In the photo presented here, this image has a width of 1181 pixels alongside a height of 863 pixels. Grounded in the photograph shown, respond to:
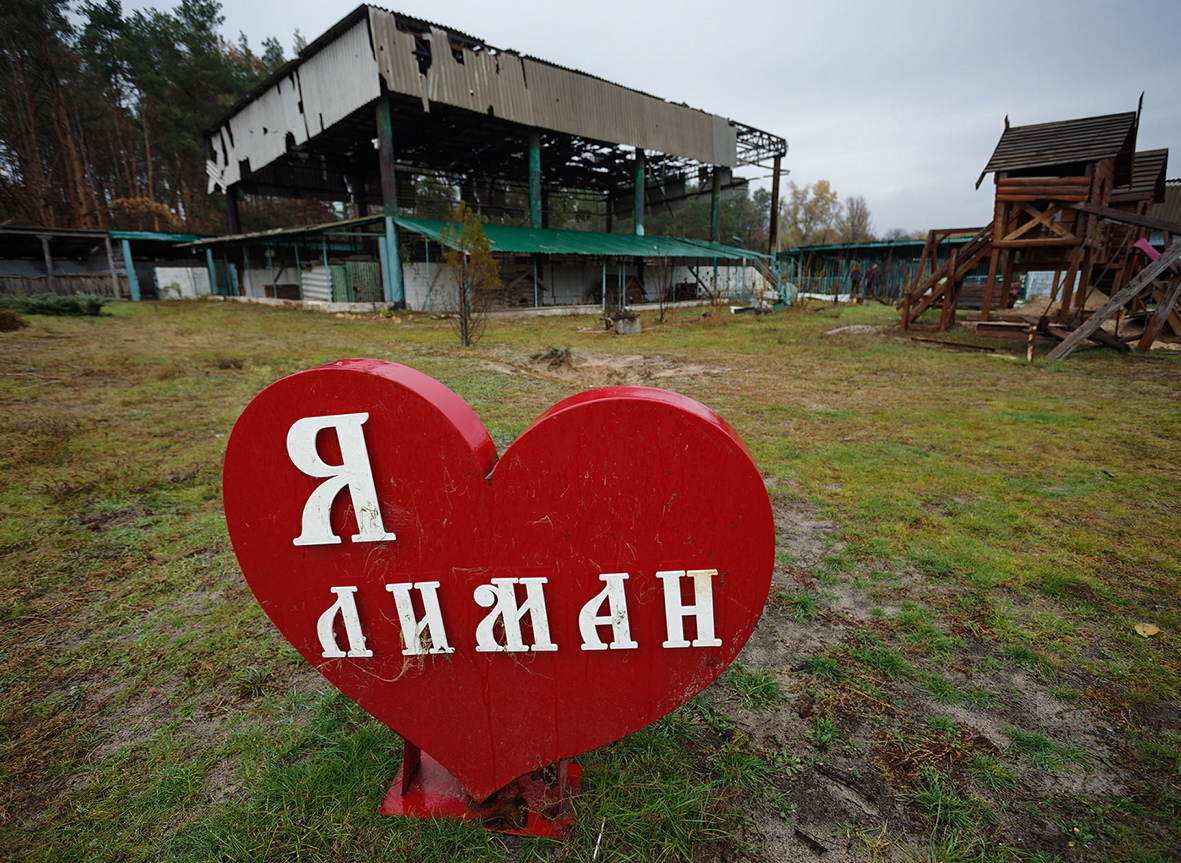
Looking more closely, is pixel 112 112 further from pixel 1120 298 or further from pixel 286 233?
pixel 1120 298

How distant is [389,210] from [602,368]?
632 inches

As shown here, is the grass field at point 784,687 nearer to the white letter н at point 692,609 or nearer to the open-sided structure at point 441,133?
the white letter н at point 692,609

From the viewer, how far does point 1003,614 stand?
2516 mm

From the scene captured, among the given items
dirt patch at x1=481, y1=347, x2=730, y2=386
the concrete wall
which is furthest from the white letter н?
the concrete wall

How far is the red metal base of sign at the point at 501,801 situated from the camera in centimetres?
151

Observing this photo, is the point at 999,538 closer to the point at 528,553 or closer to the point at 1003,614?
the point at 1003,614

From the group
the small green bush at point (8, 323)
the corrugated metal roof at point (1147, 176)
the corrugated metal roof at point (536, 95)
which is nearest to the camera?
the corrugated metal roof at point (1147, 176)

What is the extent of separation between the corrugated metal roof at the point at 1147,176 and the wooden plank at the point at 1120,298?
4.60 meters

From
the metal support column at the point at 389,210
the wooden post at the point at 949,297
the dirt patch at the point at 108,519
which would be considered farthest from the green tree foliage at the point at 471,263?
the wooden post at the point at 949,297

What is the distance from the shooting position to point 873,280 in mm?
29875

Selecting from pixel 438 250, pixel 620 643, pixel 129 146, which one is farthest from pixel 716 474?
pixel 129 146

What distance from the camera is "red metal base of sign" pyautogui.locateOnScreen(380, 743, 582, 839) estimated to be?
151 cm

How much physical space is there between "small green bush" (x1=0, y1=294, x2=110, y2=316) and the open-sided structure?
26.9 feet

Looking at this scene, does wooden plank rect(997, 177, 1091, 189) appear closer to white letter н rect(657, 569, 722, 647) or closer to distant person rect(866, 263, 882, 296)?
white letter н rect(657, 569, 722, 647)
